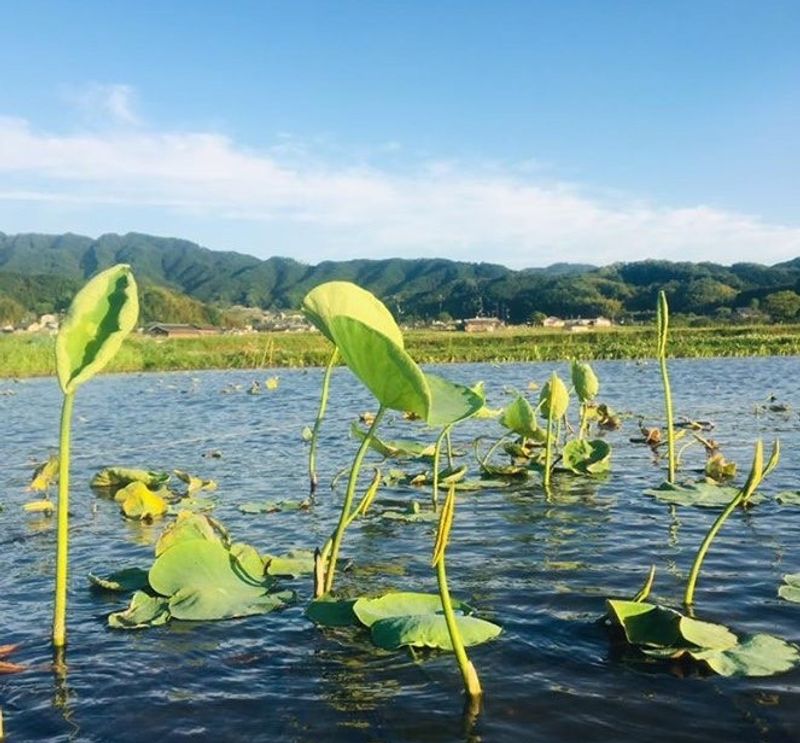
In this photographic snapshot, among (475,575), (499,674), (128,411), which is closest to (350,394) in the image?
(128,411)

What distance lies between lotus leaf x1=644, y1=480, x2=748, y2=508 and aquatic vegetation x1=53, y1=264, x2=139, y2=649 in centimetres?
543

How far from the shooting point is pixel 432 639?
4066 millimetres

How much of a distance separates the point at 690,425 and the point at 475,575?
8.97 m

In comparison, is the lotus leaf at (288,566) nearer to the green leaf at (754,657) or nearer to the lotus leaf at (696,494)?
the green leaf at (754,657)

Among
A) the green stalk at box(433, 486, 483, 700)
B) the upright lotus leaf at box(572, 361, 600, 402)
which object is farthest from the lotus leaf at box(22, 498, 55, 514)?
the green stalk at box(433, 486, 483, 700)

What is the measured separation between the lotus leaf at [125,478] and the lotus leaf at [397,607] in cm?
542

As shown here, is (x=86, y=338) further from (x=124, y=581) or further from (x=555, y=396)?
(x=555, y=396)

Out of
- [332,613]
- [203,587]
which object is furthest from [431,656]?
[203,587]

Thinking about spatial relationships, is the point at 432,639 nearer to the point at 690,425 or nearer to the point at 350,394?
the point at 690,425

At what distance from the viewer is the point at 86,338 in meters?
4.27

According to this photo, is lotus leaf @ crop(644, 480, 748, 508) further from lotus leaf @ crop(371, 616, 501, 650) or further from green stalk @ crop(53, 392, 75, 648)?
green stalk @ crop(53, 392, 75, 648)

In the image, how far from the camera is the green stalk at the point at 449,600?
119 inches

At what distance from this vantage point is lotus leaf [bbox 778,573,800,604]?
5.03m

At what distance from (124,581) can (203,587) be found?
3.13 ft
